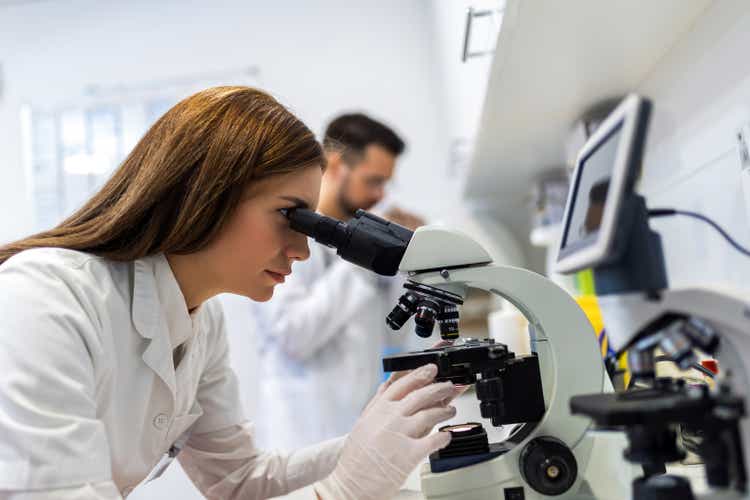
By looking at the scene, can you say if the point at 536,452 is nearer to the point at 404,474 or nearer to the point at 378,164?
the point at 404,474

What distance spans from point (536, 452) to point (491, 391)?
102 mm

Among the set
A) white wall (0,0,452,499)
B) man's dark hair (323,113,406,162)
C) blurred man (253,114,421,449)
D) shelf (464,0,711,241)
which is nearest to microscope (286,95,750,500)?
shelf (464,0,711,241)

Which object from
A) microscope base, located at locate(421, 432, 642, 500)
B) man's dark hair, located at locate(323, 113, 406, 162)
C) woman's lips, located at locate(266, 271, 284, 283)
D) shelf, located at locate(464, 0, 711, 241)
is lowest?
microscope base, located at locate(421, 432, 642, 500)

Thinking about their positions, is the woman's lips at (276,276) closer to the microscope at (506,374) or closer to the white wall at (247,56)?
the microscope at (506,374)

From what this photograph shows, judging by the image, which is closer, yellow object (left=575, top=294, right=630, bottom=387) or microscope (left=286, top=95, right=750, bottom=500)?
microscope (left=286, top=95, right=750, bottom=500)

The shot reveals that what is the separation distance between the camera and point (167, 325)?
110 cm

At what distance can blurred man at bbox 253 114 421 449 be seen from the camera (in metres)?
2.20

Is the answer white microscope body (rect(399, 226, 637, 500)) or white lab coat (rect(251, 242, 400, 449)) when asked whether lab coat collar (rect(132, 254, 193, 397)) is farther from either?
white lab coat (rect(251, 242, 400, 449))

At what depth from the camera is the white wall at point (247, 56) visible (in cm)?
329

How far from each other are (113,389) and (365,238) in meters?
0.45

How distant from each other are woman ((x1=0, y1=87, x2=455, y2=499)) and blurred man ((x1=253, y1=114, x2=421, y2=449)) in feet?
2.91

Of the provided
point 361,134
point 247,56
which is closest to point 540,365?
point 361,134

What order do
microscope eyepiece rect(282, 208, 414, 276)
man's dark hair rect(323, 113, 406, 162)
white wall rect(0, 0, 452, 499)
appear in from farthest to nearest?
white wall rect(0, 0, 452, 499)
man's dark hair rect(323, 113, 406, 162)
microscope eyepiece rect(282, 208, 414, 276)

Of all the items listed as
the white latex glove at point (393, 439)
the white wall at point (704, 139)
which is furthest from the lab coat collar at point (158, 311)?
the white wall at point (704, 139)
